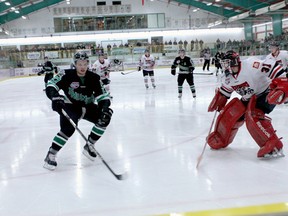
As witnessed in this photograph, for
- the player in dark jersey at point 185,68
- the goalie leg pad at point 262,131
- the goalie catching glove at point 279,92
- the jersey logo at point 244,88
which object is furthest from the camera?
the player in dark jersey at point 185,68

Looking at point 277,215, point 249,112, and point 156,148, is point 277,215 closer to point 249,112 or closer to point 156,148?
point 249,112

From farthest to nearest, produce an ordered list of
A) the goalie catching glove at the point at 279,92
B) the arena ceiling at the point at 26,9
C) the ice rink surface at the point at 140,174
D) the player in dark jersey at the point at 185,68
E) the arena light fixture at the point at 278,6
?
the arena ceiling at the point at 26,9 < the arena light fixture at the point at 278,6 < the player in dark jersey at the point at 185,68 < the goalie catching glove at the point at 279,92 < the ice rink surface at the point at 140,174

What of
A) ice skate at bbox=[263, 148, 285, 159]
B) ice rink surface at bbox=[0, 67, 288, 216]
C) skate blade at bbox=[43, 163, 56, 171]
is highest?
ice skate at bbox=[263, 148, 285, 159]

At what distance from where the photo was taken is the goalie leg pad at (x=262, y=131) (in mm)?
3023

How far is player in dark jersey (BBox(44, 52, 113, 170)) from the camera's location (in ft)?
10.1

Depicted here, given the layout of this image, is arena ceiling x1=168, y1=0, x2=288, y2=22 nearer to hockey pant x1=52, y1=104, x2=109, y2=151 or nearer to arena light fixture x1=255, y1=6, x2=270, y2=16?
arena light fixture x1=255, y1=6, x2=270, y2=16

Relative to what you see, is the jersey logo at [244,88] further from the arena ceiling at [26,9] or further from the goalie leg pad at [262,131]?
the arena ceiling at [26,9]

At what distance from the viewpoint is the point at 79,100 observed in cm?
318

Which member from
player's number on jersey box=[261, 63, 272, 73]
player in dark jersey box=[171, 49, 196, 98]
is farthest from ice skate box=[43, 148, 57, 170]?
player in dark jersey box=[171, 49, 196, 98]

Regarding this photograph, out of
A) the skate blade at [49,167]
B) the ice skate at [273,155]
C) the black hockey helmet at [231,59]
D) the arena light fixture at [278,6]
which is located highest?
the arena light fixture at [278,6]

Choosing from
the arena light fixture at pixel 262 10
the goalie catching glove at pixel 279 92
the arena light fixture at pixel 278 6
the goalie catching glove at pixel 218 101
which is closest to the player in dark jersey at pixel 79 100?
the goalie catching glove at pixel 218 101

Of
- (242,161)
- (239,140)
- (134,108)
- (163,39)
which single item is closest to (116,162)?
(242,161)

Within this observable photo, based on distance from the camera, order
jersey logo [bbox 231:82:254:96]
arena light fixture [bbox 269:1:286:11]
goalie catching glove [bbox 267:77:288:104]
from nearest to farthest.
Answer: goalie catching glove [bbox 267:77:288:104] → jersey logo [bbox 231:82:254:96] → arena light fixture [bbox 269:1:286:11]

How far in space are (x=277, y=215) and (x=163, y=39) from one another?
85.5ft
